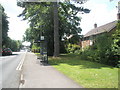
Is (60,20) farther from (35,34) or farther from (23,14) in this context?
(23,14)

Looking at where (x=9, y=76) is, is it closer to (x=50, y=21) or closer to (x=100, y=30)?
(x=50, y=21)

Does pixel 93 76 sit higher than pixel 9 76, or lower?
higher

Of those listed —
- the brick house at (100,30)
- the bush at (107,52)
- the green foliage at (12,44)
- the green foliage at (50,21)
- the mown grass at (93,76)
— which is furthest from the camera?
the green foliage at (12,44)

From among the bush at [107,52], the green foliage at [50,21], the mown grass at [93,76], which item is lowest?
the mown grass at [93,76]

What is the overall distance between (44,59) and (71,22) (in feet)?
52.8

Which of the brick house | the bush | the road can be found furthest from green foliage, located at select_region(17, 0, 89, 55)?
the road

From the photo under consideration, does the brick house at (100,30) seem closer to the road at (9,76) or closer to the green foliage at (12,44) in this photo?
the road at (9,76)

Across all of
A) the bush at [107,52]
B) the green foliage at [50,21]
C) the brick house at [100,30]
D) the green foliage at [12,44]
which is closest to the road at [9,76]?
the bush at [107,52]

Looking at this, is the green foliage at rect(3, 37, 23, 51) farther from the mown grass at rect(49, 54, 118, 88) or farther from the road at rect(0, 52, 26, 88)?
the mown grass at rect(49, 54, 118, 88)

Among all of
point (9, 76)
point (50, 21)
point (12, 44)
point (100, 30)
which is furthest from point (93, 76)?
point (12, 44)

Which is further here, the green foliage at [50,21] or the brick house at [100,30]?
the brick house at [100,30]

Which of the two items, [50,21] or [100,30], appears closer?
[50,21]

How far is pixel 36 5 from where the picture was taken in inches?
827

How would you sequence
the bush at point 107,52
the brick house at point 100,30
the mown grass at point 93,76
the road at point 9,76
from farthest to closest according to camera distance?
the brick house at point 100,30 < the bush at point 107,52 < the road at point 9,76 < the mown grass at point 93,76
